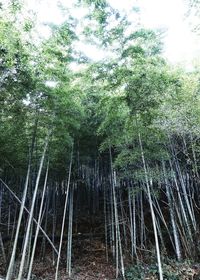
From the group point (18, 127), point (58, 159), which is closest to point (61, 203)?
point (58, 159)

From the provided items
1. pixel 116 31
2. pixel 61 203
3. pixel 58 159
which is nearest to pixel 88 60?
pixel 116 31

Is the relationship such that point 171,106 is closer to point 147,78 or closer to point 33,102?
point 147,78

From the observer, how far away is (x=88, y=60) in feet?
21.9

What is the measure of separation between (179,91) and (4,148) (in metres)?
4.44

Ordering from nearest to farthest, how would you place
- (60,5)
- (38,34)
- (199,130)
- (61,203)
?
(38,34) → (60,5) → (199,130) → (61,203)

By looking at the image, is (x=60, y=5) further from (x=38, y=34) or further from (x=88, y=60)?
(x=88, y=60)

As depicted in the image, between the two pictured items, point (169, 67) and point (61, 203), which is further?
point (61, 203)

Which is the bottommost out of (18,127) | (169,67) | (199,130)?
(199,130)

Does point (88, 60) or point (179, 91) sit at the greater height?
point (88, 60)

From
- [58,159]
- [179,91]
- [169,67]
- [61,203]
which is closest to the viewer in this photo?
[179,91]

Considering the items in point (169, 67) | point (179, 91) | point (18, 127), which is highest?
point (169, 67)

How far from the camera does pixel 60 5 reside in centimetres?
532

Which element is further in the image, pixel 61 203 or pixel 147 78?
pixel 61 203

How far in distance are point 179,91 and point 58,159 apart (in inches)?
151
